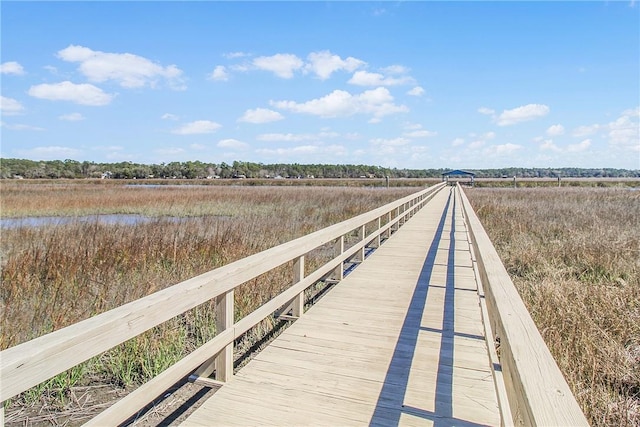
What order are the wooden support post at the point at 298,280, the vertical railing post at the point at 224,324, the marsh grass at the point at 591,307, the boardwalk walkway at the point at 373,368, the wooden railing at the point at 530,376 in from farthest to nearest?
the wooden support post at the point at 298,280 → the marsh grass at the point at 591,307 → the vertical railing post at the point at 224,324 → the boardwalk walkway at the point at 373,368 → the wooden railing at the point at 530,376

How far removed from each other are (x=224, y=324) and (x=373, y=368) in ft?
4.10

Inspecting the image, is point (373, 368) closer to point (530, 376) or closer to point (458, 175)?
point (530, 376)

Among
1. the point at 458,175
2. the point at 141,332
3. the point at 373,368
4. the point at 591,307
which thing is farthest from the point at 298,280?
the point at 458,175

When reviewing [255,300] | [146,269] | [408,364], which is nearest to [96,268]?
[146,269]

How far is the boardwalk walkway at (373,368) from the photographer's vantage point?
2480 millimetres

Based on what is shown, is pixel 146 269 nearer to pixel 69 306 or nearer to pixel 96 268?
pixel 96 268

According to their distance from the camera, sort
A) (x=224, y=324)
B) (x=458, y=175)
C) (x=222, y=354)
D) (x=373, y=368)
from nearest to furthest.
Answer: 1. (x=224, y=324)
2. (x=222, y=354)
3. (x=373, y=368)
4. (x=458, y=175)

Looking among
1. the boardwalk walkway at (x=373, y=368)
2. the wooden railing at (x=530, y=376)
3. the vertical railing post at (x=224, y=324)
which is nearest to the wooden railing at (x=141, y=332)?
the vertical railing post at (x=224, y=324)

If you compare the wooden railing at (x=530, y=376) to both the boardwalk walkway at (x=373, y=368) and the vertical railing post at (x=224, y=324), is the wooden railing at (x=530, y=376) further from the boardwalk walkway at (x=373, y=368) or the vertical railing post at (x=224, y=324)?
the vertical railing post at (x=224, y=324)

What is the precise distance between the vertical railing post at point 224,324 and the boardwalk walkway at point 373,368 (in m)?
0.10

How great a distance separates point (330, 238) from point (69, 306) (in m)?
3.38

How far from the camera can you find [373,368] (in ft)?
10.2

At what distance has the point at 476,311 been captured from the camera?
14.9 ft

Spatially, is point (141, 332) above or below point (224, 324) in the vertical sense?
above
